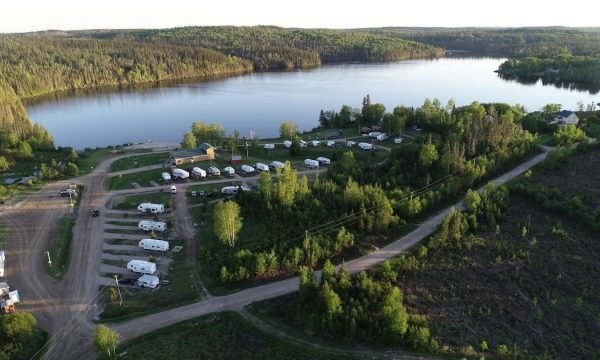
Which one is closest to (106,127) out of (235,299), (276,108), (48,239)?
(276,108)

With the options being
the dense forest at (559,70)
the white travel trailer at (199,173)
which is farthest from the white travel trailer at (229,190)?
the dense forest at (559,70)

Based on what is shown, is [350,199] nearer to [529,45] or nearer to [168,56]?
[168,56]

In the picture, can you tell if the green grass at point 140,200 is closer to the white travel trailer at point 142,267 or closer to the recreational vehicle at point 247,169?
the recreational vehicle at point 247,169

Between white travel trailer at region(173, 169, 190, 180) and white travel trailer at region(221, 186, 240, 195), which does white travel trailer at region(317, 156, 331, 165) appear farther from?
white travel trailer at region(173, 169, 190, 180)

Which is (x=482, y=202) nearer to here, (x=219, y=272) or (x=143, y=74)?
(x=219, y=272)

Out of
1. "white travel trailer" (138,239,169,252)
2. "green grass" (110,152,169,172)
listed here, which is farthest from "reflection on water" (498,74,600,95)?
"white travel trailer" (138,239,169,252)
